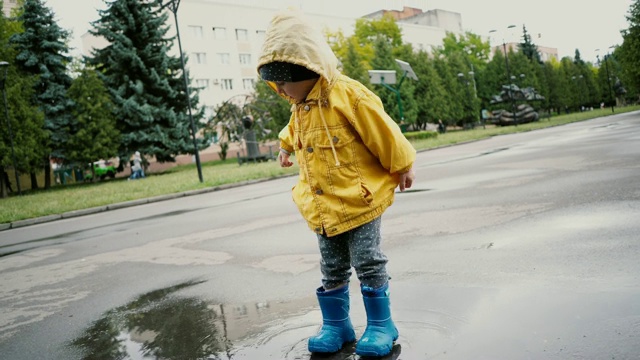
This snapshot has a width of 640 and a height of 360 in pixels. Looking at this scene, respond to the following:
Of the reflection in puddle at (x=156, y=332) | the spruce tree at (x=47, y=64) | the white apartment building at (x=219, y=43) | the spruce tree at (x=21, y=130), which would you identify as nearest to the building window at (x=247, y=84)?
the white apartment building at (x=219, y=43)

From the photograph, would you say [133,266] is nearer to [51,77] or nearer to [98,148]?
[98,148]

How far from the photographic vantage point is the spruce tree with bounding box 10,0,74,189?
31.5 metres

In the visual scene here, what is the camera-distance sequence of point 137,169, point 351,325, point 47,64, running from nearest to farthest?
point 351,325
point 137,169
point 47,64

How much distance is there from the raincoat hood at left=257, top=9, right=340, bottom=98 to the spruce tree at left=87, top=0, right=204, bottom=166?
30621 millimetres

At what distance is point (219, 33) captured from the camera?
192 ft

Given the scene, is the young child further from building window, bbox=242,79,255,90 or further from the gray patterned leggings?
building window, bbox=242,79,255,90

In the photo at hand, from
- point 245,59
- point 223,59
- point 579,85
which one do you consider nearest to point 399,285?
point 223,59

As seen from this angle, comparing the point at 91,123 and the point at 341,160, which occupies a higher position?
the point at 91,123

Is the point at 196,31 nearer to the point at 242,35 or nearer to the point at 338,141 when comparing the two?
the point at 242,35

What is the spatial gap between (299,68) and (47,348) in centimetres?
238

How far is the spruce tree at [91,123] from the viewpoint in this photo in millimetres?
30938

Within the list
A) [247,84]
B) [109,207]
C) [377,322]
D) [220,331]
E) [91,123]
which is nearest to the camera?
[377,322]

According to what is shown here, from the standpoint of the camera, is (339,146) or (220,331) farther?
(220,331)

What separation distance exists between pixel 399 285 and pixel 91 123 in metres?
30.7
